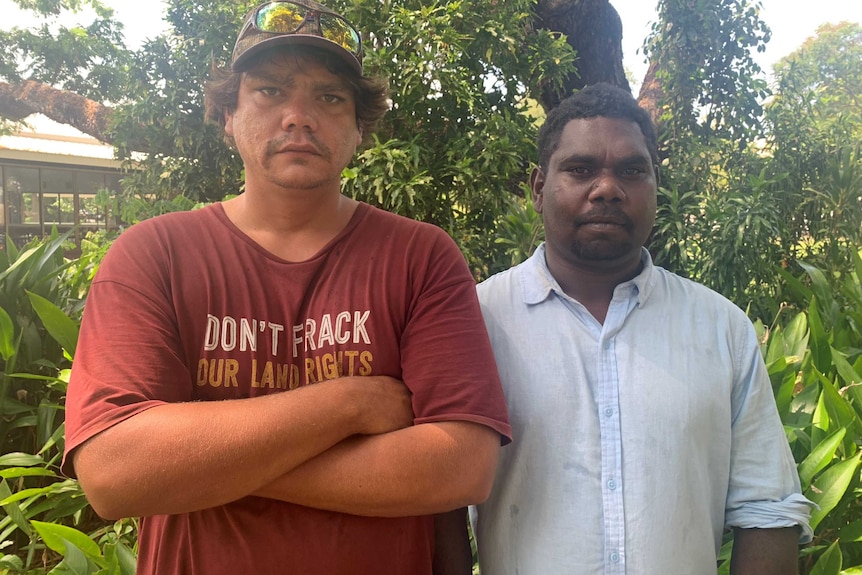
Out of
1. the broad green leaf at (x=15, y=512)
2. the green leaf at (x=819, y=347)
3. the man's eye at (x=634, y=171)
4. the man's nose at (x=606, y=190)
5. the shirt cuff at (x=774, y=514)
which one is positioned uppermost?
the man's eye at (x=634, y=171)

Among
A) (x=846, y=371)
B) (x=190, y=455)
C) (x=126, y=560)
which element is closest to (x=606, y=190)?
(x=190, y=455)

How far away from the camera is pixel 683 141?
6.62 meters

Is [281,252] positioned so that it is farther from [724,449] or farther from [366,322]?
[724,449]

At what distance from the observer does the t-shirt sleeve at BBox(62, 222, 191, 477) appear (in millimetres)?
1288

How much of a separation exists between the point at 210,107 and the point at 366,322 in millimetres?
848

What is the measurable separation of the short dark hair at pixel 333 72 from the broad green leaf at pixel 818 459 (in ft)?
5.35

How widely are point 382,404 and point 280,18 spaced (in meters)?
0.95

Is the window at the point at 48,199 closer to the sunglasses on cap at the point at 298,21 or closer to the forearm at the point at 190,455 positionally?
the sunglasses on cap at the point at 298,21

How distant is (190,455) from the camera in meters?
1.24

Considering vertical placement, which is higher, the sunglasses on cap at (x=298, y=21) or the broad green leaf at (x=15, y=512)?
the sunglasses on cap at (x=298, y=21)

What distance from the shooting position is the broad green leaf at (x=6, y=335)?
291cm

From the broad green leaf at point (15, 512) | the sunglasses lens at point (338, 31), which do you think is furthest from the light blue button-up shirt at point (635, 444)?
the broad green leaf at point (15, 512)

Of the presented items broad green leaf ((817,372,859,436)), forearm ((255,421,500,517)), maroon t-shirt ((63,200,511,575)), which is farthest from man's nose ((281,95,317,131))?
broad green leaf ((817,372,859,436))

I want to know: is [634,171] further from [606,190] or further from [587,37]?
[587,37]
